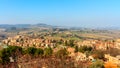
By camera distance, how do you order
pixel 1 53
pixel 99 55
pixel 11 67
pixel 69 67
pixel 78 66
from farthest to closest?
pixel 99 55
pixel 1 53
pixel 78 66
pixel 69 67
pixel 11 67

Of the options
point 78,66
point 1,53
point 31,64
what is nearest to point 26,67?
point 31,64

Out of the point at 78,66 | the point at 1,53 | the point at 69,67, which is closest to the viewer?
the point at 69,67

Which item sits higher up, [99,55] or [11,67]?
[11,67]

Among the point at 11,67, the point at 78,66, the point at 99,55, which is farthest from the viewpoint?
the point at 99,55

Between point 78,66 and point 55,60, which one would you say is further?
point 78,66

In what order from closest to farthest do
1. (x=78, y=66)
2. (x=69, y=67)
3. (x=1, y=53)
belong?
1. (x=69, y=67)
2. (x=78, y=66)
3. (x=1, y=53)

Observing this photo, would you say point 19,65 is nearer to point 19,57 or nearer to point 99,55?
point 19,57

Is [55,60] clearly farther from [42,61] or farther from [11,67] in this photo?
[11,67]

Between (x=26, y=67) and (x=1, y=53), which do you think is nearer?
(x=26, y=67)

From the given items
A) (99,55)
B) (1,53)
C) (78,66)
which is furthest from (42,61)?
(99,55)
